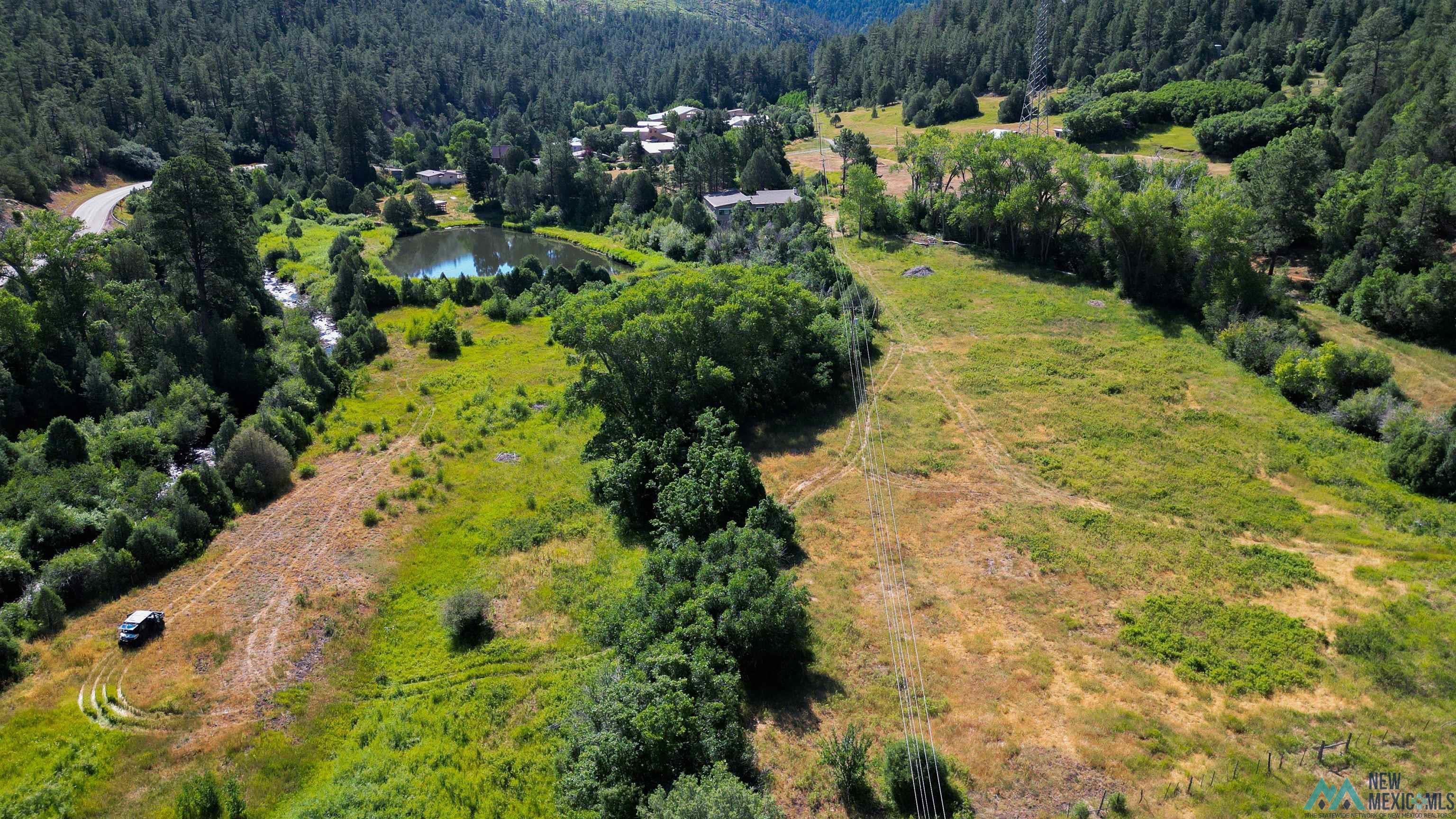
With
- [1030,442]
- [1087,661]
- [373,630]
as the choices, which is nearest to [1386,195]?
[1030,442]

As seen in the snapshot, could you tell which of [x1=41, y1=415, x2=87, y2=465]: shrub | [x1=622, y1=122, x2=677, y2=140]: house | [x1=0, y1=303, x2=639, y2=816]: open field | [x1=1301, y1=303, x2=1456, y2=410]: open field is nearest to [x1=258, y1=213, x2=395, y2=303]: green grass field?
[x1=41, y1=415, x2=87, y2=465]: shrub

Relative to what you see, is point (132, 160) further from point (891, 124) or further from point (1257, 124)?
point (1257, 124)

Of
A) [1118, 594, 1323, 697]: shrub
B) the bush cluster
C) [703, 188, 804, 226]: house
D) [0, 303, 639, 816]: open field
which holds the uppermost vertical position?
the bush cluster

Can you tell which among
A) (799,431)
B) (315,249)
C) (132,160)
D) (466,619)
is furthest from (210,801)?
(132,160)

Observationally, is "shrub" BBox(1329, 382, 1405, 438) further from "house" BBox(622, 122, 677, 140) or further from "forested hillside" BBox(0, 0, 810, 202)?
"house" BBox(622, 122, 677, 140)

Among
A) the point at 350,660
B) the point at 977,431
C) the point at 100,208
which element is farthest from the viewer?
the point at 100,208

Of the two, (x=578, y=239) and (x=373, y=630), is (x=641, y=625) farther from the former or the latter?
(x=578, y=239)

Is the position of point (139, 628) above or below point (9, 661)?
above
